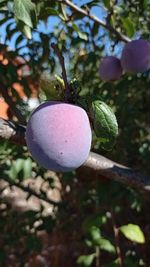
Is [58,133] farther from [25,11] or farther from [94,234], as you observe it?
[94,234]

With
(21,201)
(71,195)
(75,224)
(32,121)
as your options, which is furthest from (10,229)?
(32,121)

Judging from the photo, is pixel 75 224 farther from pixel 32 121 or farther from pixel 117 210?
pixel 32 121

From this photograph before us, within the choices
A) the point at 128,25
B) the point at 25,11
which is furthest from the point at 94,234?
the point at 25,11

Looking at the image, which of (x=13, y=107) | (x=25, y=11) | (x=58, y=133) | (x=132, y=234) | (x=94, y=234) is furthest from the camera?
(x=94, y=234)

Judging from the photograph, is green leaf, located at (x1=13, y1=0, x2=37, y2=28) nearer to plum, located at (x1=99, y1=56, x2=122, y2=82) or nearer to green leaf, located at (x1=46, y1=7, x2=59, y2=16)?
green leaf, located at (x1=46, y1=7, x2=59, y2=16)

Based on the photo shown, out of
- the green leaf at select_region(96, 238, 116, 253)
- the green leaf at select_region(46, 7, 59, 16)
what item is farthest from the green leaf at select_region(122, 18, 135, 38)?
the green leaf at select_region(96, 238, 116, 253)

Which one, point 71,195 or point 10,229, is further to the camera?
point 71,195
